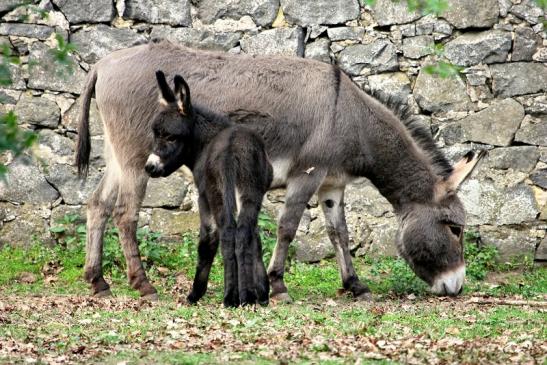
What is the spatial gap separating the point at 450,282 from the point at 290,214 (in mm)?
1506

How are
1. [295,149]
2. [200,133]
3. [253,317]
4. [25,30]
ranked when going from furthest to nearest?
[25,30] < [295,149] < [200,133] < [253,317]

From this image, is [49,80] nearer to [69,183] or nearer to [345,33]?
[69,183]

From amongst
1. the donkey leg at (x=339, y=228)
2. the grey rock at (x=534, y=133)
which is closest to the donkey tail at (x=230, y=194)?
the donkey leg at (x=339, y=228)

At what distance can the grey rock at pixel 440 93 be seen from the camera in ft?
31.8

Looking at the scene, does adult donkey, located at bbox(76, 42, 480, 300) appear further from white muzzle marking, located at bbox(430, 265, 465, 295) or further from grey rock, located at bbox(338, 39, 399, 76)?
grey rock, located at bbox(338, 39, 399, 76)

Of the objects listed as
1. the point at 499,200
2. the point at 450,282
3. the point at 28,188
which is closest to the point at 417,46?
the point at 499,200

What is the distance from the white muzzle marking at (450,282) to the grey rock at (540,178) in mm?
2089

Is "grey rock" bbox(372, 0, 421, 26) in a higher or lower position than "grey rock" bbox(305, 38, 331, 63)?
higher

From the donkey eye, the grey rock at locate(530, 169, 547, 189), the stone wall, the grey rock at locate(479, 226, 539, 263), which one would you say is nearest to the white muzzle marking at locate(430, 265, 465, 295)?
the donkey eye

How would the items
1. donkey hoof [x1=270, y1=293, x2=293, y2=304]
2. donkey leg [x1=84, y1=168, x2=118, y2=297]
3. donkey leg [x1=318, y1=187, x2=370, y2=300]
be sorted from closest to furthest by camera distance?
donkey hoof [x1=270, y1=293, x2=293, y2=304]
donkey leg [x1=84, y1=168, x2=118, y2=297]
donkey leg [x1=318, y1=187, x2=370, y2=300]

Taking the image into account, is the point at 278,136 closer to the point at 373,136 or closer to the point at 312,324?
the point at 373,136

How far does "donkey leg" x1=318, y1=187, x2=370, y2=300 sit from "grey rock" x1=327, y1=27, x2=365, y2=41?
2.13 metres

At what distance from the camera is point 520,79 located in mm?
9656

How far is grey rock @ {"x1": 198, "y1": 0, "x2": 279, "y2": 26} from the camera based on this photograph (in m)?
9.72
